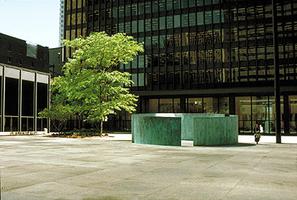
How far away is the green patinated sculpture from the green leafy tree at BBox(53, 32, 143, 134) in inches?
488

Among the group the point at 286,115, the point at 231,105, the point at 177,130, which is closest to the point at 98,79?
the point at 177,130

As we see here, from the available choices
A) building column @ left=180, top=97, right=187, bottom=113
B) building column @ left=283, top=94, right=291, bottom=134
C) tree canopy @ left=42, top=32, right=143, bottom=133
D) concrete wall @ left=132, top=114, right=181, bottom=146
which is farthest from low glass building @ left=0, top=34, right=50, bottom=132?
building column @ left=283, top=94, right=291, bottom=134

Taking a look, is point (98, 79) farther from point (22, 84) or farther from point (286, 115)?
point (286, 115)

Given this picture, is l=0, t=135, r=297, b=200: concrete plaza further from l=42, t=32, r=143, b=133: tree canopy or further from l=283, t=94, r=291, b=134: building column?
l=283, t=94, r=291, b=134: building column

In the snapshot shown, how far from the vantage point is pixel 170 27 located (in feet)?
182

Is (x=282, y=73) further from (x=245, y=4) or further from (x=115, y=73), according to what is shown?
(x=115, y=73)

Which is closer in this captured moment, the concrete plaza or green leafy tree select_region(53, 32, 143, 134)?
the concrete plaza

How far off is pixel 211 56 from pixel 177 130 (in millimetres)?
30606

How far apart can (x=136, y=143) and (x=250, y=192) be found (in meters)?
17.1

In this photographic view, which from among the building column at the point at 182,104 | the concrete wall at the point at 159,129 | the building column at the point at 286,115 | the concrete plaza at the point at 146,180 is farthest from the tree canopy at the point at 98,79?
the concrete plaza at the point at 146,180

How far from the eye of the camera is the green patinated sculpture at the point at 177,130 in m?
23.0

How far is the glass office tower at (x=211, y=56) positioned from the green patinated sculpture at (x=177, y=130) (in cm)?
2440

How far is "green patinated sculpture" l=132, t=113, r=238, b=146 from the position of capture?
22984 millimetres

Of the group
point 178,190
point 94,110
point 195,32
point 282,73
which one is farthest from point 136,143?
point 195,32
